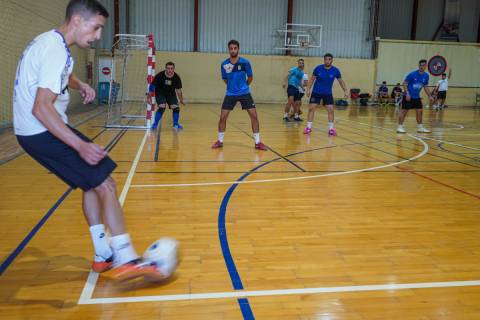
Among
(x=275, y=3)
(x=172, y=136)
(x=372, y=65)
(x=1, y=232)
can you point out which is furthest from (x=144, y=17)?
(x=1, y=232)

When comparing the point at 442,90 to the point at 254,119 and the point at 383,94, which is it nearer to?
the point at 383,94

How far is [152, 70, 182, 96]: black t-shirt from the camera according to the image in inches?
456

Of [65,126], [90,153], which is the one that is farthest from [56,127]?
[90,153]

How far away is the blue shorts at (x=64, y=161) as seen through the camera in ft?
8.45

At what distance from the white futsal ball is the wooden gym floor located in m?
0.13

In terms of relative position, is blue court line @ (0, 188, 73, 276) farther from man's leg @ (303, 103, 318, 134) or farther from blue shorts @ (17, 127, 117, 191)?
man's leg @ (303, 103, 318, 134)

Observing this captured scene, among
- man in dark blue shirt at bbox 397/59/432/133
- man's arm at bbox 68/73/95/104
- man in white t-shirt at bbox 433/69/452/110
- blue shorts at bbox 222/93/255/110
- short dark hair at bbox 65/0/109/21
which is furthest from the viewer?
man in white t-shirt at bbox 433/69/452/110

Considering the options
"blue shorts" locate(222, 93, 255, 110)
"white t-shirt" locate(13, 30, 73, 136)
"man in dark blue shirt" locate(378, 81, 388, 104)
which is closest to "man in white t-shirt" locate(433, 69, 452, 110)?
"man in dark blue shirt" locate(378, 81, 388, 104)

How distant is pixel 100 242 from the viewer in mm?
3061

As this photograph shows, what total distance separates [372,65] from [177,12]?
11.4 metres

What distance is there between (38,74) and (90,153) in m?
0.51

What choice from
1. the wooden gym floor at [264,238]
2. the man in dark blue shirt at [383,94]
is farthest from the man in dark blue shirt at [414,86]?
the man in dark blue shirt at [383,94]

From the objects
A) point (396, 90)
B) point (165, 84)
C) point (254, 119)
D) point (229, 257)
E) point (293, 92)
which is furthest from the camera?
point (396, 90)

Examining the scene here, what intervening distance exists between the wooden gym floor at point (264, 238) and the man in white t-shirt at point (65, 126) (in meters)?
0.42
